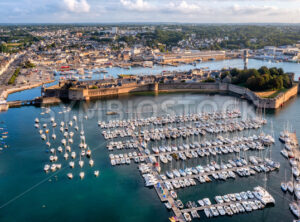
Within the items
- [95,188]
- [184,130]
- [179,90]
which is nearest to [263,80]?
[179,90]

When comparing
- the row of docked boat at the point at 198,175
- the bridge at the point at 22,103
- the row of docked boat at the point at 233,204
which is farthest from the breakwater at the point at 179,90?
the row of docked boat at the point at 233,204

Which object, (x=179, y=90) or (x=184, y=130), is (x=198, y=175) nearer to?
(x=184, y=130)

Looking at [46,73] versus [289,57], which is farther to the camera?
[289,57]

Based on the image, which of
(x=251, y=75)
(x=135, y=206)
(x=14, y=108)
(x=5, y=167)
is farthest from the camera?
(x=251, y=75)

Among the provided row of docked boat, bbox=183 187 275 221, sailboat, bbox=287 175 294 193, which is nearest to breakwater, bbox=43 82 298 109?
sailboat, bbox=287 175 294 193

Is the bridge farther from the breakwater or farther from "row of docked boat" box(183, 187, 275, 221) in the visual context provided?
"row of docked boat" box(183, 187, 275, 221)

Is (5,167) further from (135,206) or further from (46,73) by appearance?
(46,73)

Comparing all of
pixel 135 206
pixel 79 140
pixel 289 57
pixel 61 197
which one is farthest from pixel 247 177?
pixel 289 57

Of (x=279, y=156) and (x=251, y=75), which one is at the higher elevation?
(x=251, y=75)

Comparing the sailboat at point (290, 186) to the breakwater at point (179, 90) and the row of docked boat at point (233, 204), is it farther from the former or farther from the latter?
the breakwater at point (179, 90)
